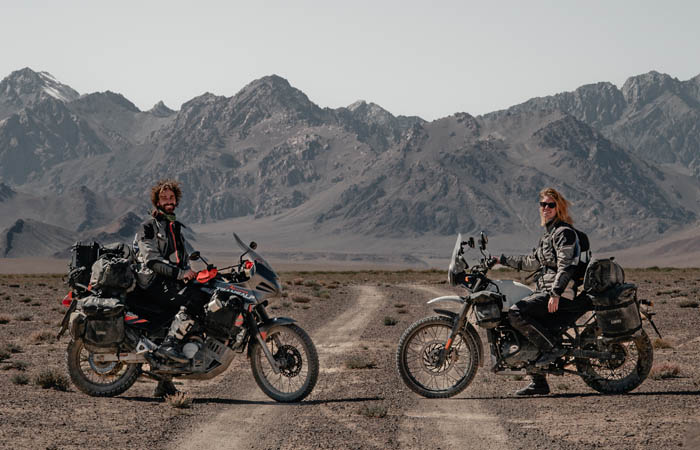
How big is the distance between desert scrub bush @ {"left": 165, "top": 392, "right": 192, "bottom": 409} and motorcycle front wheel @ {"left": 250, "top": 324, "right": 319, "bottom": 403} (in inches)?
36.7

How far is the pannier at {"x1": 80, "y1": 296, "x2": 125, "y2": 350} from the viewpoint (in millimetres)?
10750

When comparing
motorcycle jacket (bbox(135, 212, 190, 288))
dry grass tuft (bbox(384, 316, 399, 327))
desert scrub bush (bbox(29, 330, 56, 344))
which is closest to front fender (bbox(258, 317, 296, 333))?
motorcycle jacket (bbox(135, 212, 190, 288))

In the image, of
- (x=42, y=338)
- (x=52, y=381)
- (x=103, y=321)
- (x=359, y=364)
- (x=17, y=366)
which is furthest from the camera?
(x=42, y=338)

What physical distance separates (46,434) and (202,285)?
268 centimetres

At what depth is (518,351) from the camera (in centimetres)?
1091

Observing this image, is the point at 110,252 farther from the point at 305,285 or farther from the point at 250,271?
the point at 305,285

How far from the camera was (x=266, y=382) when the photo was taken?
1092cm

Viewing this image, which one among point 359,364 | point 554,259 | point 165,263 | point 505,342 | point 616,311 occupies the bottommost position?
point 359,364

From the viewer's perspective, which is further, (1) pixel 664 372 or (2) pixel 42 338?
(2) pixel 42 338

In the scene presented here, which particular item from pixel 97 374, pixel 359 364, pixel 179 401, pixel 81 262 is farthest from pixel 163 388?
pixel 359 364

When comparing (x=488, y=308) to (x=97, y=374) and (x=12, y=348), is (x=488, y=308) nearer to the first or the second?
(x=97, y=374)

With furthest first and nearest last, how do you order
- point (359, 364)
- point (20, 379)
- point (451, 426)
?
point (359, 364), point (20, 379), point (451, 426)

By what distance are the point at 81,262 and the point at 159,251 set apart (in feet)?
4.39

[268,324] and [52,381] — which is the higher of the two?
[268,324]
